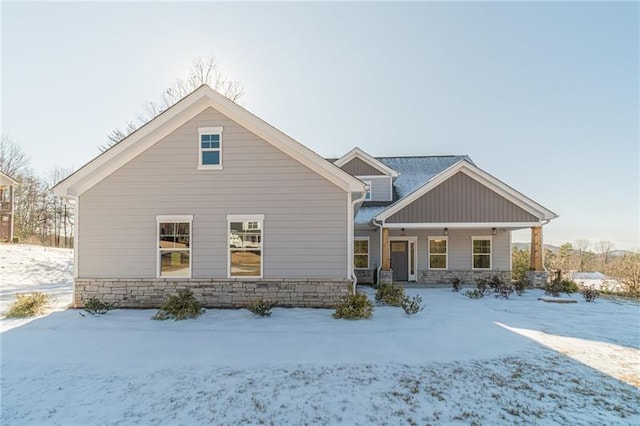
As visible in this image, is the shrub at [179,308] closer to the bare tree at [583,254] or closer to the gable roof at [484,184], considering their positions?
the gable roof at [484,184]

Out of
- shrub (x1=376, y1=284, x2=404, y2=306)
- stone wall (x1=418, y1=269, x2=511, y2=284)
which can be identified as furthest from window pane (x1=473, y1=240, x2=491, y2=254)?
shrub (x1=376, y1=284, x2=404, y2=306)

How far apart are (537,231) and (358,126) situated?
977 cm

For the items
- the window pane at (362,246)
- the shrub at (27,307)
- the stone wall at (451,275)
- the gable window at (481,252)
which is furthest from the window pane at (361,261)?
the shrub at (27,307)

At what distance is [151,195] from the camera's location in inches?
366

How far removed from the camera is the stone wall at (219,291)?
351 inches

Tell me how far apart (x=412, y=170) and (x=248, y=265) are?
13340 millimetres

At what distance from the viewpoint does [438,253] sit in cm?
1538

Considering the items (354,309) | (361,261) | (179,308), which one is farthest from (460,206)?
(179,308)

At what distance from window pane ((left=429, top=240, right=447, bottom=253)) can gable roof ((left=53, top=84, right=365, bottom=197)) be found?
818 centimetres

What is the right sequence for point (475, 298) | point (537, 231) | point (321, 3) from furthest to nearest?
point (537, 231)
point (475, 298)
point (321, 3)

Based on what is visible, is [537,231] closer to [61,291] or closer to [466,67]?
[466,67]

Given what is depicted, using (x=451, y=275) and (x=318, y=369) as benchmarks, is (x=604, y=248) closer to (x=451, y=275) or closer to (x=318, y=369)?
(x=451, y=275)

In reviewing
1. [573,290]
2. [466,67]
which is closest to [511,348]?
[573,290]

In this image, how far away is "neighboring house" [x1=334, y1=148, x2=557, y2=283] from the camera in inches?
532
